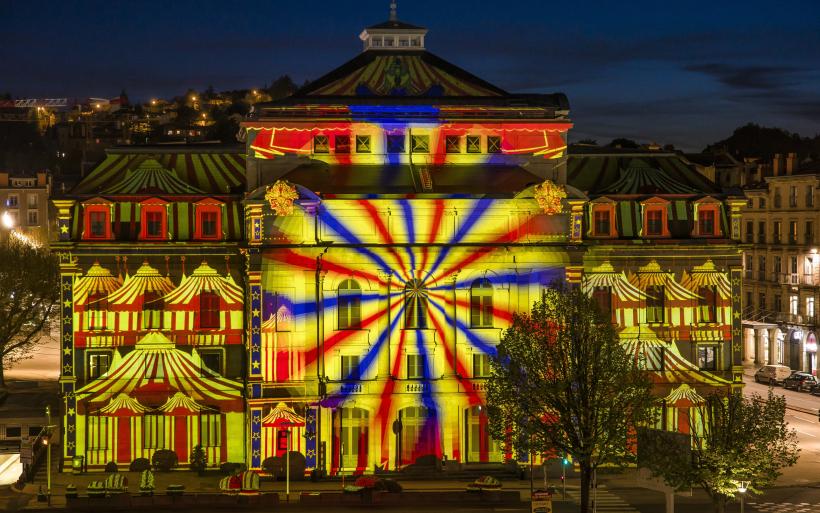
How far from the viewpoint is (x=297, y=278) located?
89.6 m

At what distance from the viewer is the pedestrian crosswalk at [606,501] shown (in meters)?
80.2

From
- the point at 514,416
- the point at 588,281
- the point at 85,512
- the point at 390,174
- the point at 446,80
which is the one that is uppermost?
the point at 446,80

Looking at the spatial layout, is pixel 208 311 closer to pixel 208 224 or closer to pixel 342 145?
pixel 208 224

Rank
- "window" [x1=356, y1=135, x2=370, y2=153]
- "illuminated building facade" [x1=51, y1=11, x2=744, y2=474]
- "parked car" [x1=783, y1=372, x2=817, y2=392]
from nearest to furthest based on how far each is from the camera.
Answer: "illuminated building facade" [x1=51, y1=11, x2=744, y2=474]
"window" [x1=356, y1=135, x2=370, y2=153]
"parked car" [x1=783, y1=372, x2=817, y2=392]

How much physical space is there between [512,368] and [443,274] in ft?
43.7

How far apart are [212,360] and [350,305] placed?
9474 mm

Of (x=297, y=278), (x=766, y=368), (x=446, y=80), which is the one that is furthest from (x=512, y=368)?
(x=766, y=368)

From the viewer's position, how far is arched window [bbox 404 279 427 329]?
296ft

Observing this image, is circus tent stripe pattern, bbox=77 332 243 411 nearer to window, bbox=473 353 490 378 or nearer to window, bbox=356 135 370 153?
window, bbox=473 353 490 378

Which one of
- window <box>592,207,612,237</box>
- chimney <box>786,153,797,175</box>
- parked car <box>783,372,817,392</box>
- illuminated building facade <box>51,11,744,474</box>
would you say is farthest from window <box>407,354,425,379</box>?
chimney <box>786,153,797,175</box>

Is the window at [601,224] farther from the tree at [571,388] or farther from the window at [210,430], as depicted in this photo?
the window at [210,430]

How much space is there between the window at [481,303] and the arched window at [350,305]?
6895 mm

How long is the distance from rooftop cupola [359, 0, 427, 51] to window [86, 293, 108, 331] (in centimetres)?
2342

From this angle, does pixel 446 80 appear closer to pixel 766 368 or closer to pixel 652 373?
pixel 652 373
